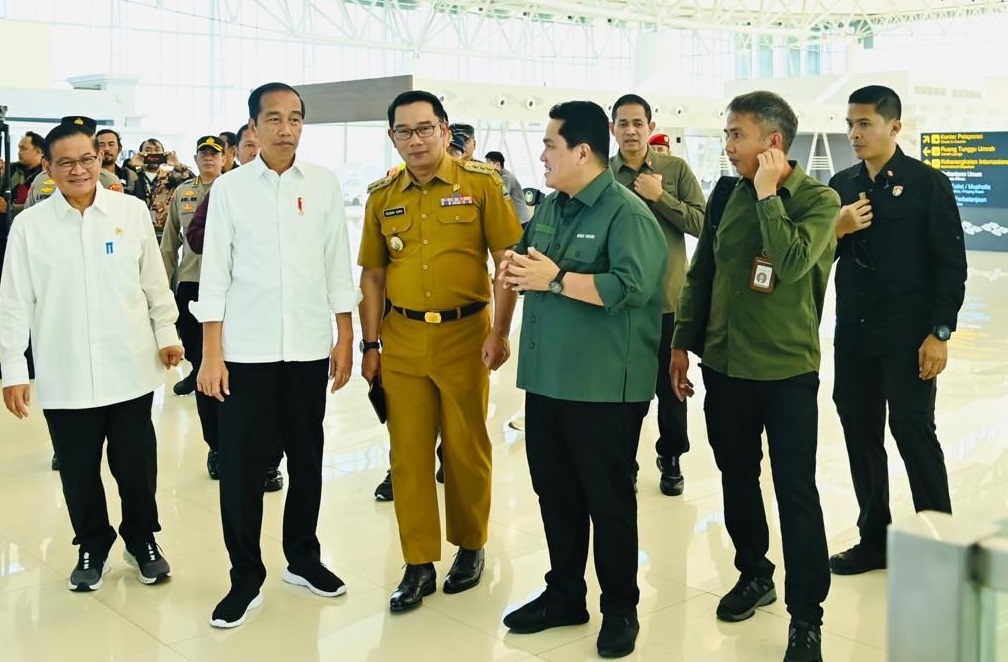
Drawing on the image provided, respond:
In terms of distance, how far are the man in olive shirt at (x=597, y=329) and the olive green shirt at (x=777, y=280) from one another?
23 centimetres

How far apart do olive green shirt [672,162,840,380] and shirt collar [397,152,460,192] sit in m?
0.92

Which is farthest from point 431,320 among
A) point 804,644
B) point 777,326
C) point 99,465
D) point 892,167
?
point 892,167

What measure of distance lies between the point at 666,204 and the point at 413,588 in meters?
2.04

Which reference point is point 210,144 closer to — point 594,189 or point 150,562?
point 150,562

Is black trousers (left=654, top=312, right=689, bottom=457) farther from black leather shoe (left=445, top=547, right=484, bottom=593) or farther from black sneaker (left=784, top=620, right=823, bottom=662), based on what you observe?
black sneaker (left=784, top=620, right=823, bottom=662)

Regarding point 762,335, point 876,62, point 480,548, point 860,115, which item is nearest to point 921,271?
point 860,115

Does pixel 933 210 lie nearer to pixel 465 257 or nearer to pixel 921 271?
pixel 921 271

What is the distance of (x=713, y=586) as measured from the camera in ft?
12.0

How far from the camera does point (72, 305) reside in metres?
3.49

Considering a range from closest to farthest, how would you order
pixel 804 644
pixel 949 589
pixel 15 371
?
pixel 949 589 < pixel 804 644 < pixel 15 371

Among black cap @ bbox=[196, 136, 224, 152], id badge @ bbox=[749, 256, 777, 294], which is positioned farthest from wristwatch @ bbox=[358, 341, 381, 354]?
black cap @ bbox=[196, 136, 224, 152]

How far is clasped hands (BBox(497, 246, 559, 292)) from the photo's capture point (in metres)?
2.99

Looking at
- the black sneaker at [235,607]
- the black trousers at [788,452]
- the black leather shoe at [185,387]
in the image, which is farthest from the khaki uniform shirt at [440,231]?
the black leather shoe at [185,387]

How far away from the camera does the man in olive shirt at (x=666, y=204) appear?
4.51 meters
